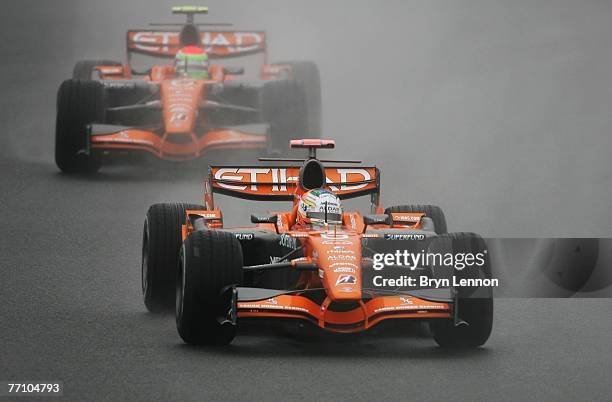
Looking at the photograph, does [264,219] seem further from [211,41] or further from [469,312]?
[211,41]

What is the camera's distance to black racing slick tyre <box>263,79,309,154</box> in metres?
24.7

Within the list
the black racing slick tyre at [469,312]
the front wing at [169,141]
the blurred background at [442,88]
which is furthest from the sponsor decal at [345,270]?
the front wing at [169,141]

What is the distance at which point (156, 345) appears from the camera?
1304cm

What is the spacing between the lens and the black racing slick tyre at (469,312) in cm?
1288

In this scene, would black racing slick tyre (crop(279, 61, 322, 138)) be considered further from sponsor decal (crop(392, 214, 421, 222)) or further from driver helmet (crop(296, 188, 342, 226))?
driver helmet (crop(296, 188, 342, 226))

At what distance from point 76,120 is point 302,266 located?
10775 mm

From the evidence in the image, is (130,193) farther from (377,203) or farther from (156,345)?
(156,345)

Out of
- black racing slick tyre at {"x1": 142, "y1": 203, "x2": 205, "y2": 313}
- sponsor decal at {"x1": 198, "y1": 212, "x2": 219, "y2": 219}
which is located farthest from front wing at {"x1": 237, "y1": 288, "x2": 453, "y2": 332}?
sponsor decal at {"x1": 198, "y1": 212, "x2": 219, "y2": 219}

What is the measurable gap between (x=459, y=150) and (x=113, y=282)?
38.9 ft

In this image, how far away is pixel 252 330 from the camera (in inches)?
544

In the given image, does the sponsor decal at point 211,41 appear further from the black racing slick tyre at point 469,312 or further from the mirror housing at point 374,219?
the black racing slick tyre at point 469,312

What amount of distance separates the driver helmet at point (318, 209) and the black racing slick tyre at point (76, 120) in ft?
29.8

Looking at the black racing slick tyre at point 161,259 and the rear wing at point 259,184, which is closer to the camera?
the black racing slick tyre at point 161,259

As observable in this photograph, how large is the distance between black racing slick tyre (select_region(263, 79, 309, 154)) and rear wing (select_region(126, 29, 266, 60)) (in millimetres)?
4288
